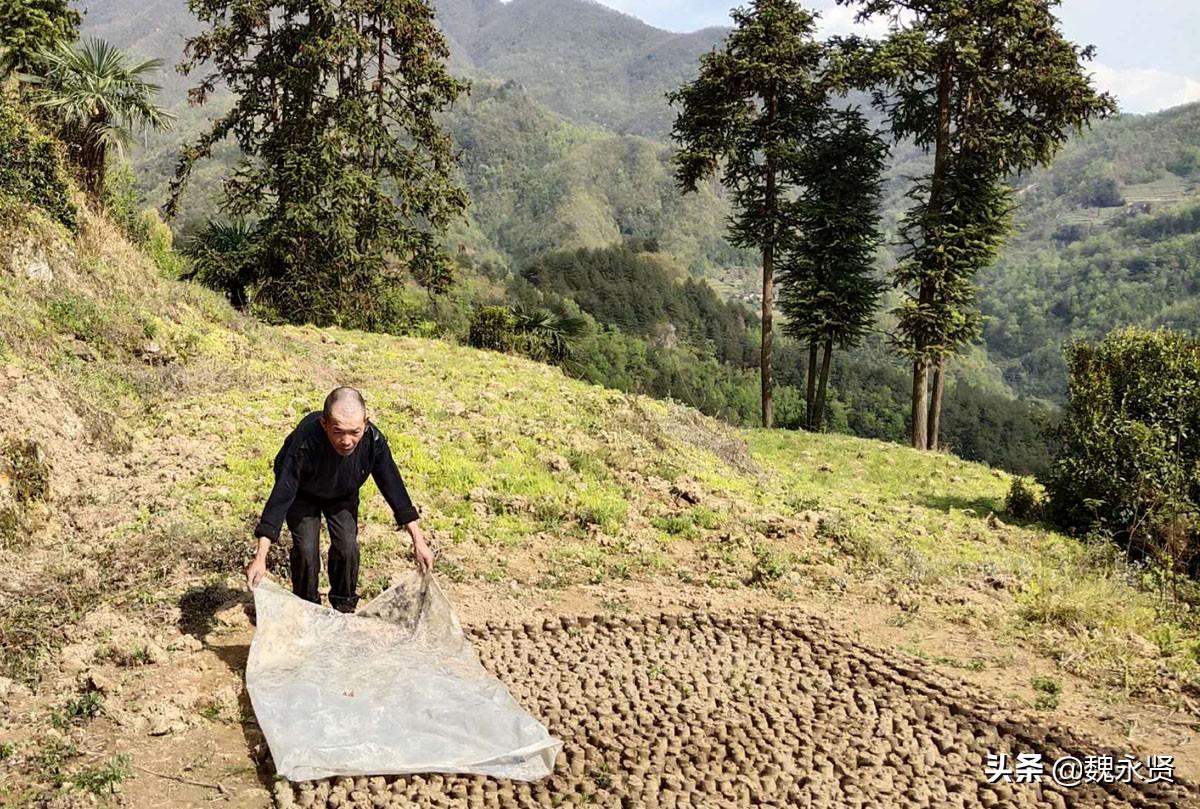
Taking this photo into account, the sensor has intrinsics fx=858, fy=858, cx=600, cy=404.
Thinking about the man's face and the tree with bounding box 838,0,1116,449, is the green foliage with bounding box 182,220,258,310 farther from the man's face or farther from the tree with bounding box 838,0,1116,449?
the man's face

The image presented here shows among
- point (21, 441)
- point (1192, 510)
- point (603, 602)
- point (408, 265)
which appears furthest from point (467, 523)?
point (408, 265)

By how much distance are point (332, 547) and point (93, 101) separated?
40.3 feet

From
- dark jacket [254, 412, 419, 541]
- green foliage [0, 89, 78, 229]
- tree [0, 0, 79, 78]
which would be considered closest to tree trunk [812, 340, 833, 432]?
green foliage [0, 89, 78, 229]

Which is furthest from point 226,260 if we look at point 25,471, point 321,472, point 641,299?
point 641,299

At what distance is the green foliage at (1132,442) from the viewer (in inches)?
451

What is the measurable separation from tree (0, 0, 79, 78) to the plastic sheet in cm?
1655

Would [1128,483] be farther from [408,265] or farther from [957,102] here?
[408,265]

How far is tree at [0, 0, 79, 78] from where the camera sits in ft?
59.8

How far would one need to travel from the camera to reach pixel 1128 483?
1194 cm

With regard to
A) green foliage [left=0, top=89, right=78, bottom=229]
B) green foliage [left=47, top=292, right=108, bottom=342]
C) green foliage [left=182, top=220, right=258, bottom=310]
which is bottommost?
green foliage [left=47, top=292, right=108, bottom=342]

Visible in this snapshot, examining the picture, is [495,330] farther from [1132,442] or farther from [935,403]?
[1132,442]

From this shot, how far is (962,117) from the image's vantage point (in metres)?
20.3

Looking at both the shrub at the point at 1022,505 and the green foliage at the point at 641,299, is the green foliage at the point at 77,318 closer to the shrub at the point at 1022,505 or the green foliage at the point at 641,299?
the shrub at the point at 1022,505

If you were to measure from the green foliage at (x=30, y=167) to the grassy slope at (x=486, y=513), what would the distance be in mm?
618
